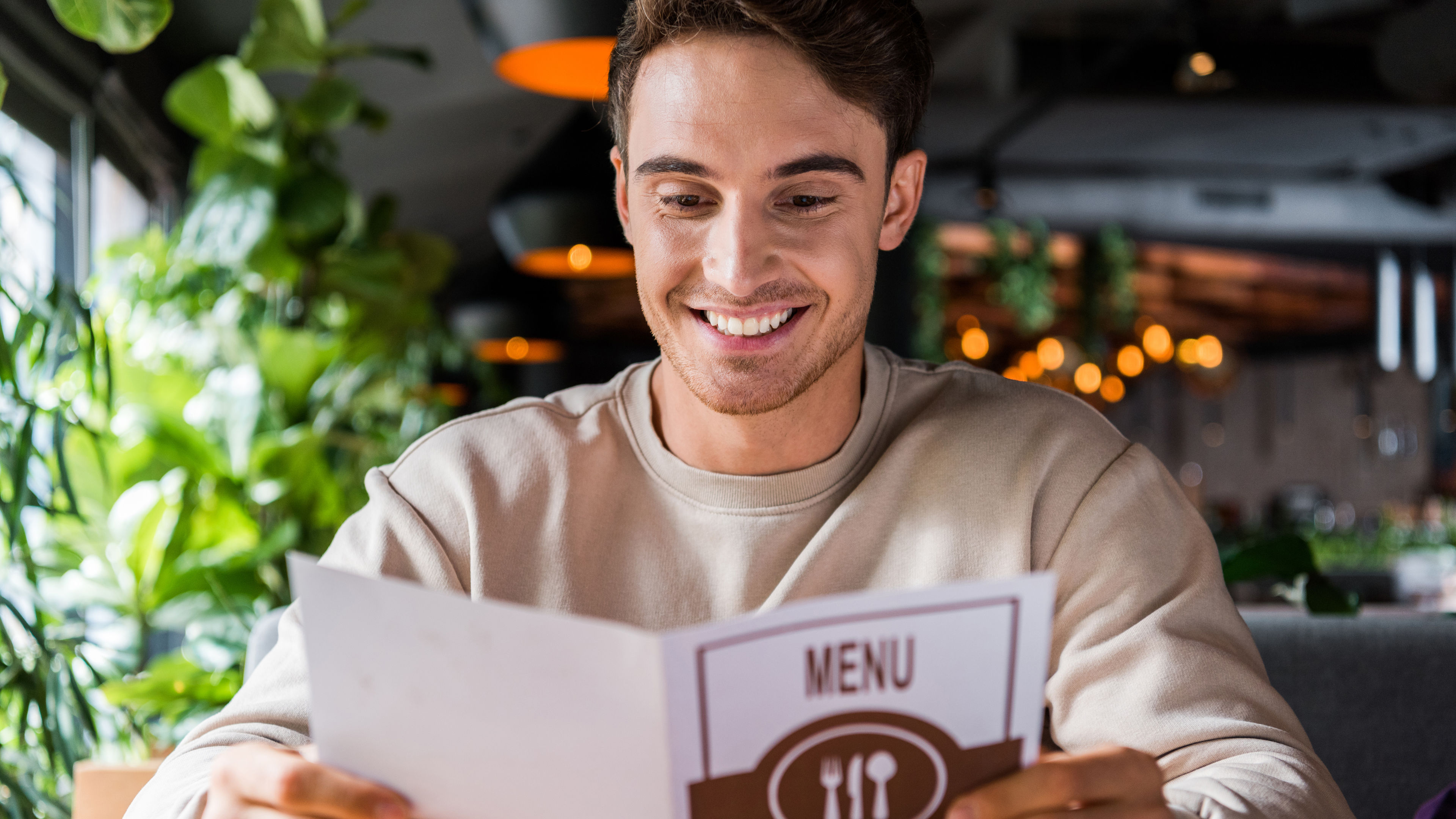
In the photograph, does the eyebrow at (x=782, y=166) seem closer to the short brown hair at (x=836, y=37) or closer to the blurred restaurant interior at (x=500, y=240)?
the short brown hair at (x=836, y=37)

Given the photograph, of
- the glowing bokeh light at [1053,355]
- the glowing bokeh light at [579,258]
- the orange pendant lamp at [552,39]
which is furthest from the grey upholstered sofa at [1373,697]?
the glowing bokeh light at [1053,355]

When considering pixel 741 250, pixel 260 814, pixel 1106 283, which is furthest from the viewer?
pixel 1106 283

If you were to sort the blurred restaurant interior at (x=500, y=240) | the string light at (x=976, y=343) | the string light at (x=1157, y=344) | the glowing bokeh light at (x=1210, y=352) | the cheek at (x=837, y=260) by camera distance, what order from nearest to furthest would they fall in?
the cheek at (x=837, y=260) → the blurred restaurant interior at (x=500, y=240) → the string light at (x=1157, y=344) → the glowing bokeh light at (x=1210, y=352) → the string light at (x=976, y=343)

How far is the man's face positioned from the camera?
3.58 ft

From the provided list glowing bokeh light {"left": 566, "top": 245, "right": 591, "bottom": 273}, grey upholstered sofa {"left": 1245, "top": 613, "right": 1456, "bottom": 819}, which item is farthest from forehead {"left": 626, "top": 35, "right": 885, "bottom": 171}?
glowing bokeh light {"left": 566, "top": 245, "right": 591, "bottom": 273}

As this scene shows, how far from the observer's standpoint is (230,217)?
251cm

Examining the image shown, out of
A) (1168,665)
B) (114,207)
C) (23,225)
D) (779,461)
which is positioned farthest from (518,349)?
(1168,665)

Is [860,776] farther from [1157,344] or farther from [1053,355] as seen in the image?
[1157,344]

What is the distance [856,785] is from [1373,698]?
3.86ft

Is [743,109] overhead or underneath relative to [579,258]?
underneath

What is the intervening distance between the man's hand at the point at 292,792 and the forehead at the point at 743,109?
2.05 feet

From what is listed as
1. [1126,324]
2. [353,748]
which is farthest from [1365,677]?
[1126,324]

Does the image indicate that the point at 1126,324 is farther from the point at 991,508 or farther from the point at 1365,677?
the point at 991,508

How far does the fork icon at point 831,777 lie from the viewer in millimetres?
732
